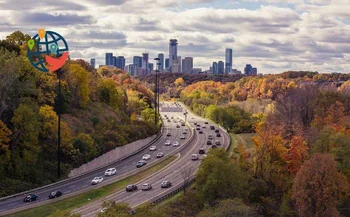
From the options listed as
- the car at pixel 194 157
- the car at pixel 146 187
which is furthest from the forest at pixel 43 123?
the car at pixel 194 157

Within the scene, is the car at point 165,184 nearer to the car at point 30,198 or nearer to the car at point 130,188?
the car at point 130,188

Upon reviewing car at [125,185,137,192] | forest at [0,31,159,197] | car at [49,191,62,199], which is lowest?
car at [125,185,137,192]

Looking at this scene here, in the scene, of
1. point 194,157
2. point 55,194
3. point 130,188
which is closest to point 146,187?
point 130,188

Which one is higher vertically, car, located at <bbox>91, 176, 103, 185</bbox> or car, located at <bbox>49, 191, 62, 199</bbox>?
car, located at <bbox>49, 191, 62, 199</bbox>

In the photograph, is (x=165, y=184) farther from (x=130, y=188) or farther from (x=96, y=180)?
(x=96, y=180)

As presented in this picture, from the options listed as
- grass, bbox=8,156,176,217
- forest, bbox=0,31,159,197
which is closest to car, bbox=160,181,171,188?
grass, bbox=8,156,176,217

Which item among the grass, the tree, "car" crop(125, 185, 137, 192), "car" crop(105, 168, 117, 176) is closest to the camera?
the grass

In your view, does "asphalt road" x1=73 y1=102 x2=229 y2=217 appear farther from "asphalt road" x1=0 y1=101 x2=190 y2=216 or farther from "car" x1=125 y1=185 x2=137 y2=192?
"asphalt road" x1=0 y1=101 x2=190 y2=216
